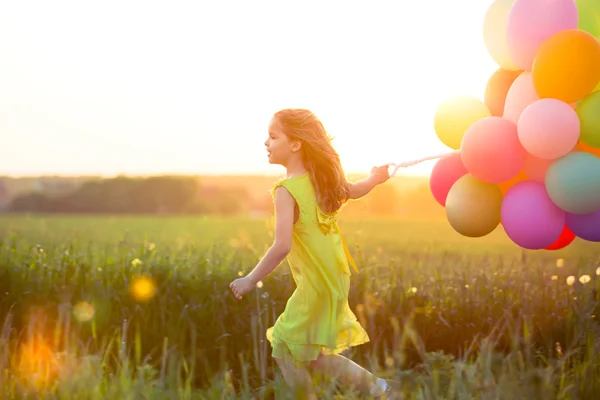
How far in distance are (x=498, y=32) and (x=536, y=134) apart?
712 mm

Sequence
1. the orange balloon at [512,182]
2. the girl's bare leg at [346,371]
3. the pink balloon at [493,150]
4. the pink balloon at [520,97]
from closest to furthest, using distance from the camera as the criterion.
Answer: the girl's bare leg at [346,371], the pink balloon at [493,150], the pink balloon at [520,97], the orange balloon at [512,182]

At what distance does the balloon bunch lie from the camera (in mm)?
3078

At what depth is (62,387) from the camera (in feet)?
8.57

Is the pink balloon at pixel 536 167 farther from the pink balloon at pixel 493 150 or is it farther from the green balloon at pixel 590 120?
the green balloon at pixel 590 120

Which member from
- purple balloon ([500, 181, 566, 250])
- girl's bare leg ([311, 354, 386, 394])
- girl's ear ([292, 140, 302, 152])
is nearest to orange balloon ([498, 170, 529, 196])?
purple balloon ([500, 181, 566, 250])

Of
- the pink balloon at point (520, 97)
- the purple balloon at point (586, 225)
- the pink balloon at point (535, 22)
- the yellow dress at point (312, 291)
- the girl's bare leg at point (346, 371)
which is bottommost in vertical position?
the girl's bare leg at point (346, 371)

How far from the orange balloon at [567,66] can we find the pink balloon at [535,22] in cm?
7

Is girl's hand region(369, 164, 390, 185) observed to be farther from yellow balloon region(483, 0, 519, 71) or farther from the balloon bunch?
yellow balloon region(483, 0, 519, 71)

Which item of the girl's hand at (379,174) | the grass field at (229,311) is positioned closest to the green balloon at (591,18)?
the girl's hand at (379,174)

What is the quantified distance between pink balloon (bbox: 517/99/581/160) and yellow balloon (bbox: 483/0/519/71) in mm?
485

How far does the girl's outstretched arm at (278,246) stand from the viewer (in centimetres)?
294

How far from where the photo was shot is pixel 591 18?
3398 mm

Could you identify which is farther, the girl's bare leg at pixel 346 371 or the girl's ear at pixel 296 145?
the girl's ear at pixel 296 145

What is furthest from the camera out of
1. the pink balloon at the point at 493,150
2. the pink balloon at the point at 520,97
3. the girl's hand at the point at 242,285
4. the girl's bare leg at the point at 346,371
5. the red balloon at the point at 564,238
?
the red balloon at the point at 564,238
